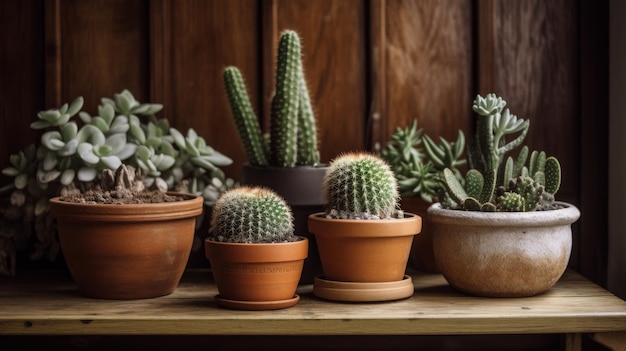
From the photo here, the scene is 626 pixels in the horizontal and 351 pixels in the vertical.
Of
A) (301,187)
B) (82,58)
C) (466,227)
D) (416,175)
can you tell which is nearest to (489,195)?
(466,227)

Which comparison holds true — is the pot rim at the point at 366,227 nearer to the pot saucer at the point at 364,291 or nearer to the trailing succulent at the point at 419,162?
the pot saucer at the point at 364,291

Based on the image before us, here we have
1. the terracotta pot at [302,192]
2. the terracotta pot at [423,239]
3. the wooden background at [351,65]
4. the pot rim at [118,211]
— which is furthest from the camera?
the wooden background at [351,65]

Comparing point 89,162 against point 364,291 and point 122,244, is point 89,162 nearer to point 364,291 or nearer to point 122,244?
point 122,244

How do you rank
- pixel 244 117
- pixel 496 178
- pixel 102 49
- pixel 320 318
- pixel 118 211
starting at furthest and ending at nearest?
pixel 102 49 < pixel 244 117 < pixel 496 178 < pixel 118 211 < pixel 320 318

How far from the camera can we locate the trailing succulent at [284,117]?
6.28 feet

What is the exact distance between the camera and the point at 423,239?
203 centimetres

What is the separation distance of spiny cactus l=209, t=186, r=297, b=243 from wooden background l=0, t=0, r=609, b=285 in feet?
1.80

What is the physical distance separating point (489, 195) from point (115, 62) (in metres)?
1.11

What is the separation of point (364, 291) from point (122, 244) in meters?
0.55

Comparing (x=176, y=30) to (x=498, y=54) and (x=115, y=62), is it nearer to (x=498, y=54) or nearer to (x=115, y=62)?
(x=115, y=62)

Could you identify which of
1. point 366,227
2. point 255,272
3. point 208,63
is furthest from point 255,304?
point 208,63

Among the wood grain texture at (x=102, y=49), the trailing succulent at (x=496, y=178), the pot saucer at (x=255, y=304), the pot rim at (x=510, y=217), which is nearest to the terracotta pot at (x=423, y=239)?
the trailing succulent at (x=496, y=178)

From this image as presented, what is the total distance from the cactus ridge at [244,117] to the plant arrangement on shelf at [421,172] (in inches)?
14.0

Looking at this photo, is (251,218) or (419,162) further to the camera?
(419,162)
